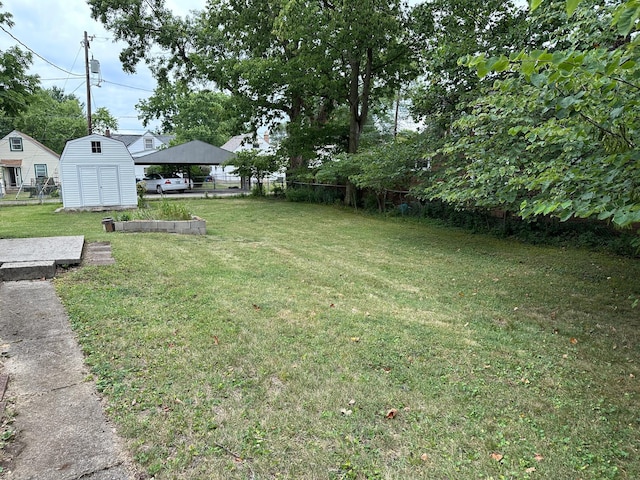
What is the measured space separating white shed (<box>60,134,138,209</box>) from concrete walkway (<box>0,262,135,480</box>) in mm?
10720

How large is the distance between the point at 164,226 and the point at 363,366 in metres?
6.93

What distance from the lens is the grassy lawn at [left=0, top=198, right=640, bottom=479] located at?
1955mm

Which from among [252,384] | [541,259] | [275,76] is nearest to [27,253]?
[252,384]

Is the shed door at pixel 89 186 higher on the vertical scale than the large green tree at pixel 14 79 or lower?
lower

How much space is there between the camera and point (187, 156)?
78.0 ft

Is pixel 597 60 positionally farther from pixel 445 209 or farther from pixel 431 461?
pixel 445 209

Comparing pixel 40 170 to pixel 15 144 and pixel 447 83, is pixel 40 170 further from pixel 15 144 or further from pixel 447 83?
pixel 447 83

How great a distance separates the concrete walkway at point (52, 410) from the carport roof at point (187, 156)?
69.2 ft

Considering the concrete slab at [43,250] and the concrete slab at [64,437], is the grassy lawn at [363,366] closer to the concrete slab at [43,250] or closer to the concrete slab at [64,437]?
the concrete slab at [64,437]

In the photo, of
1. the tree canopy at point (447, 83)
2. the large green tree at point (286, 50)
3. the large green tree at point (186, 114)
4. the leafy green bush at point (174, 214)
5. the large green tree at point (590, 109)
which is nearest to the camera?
the large green tree at point (590, 109)

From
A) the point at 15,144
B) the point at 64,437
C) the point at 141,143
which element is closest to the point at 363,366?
the point at 64,437

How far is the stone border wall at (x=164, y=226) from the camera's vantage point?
8.51 m

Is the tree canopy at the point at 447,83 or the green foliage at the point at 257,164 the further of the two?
the green foliage at the point at 257,164

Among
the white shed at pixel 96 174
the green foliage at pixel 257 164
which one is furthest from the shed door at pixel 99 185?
the green foliage at pixel 257 164
